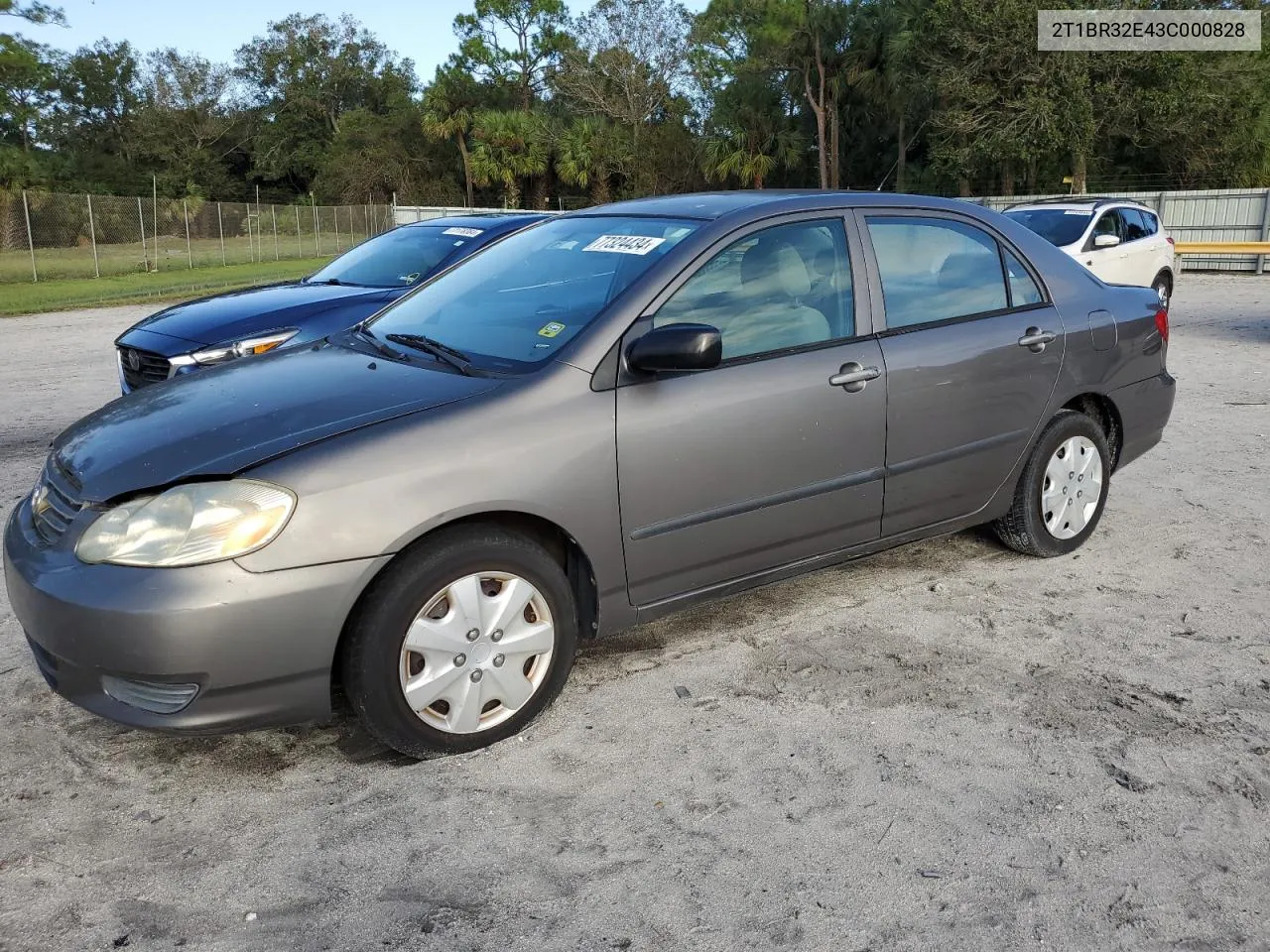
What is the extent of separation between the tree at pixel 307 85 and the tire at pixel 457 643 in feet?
196

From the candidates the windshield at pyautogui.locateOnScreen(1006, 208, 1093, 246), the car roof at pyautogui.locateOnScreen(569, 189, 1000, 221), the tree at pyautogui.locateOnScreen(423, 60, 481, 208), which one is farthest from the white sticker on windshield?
the tree at pyautogui.locateOnScreen(423, 60, 481, 208)

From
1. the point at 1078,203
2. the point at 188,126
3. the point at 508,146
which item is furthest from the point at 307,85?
the point at 1078,203

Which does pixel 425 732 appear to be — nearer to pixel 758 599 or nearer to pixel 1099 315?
pixel 758 599

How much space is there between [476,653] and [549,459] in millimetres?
606

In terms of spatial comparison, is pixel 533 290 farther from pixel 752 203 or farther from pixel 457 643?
pixel 457 643

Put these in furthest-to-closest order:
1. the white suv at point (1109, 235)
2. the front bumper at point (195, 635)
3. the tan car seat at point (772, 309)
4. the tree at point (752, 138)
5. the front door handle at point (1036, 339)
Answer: the tree at point (752, 138)
the white suv at point (1109, 235)
the front door handle at point (1036, 339)
the tan car seat at point (772, 309)
the front bumper at point (195, 635)

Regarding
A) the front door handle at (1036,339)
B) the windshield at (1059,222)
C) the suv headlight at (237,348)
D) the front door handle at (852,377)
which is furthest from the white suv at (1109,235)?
the front door handle at (852,377)

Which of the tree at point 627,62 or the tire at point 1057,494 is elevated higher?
the tree at point 627,62

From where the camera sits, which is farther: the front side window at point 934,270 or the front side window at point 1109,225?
the front side window at point 1109,225

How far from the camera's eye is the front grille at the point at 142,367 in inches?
253

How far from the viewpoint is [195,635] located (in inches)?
110

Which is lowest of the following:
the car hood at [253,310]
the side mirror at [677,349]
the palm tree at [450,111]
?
the side mirror at [677,349]

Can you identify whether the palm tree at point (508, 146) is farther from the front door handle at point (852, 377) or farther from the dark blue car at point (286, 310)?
the front door handle at point (852, 377)

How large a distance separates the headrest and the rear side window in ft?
34.4
